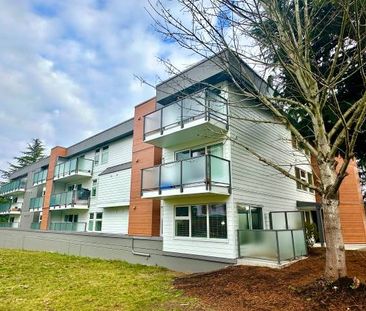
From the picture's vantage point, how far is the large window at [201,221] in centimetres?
1115

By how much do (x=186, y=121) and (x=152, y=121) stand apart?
8.08ft

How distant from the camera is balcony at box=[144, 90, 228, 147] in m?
11.3

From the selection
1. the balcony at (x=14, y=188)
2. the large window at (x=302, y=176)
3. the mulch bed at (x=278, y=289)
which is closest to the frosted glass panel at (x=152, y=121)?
the mulch bed at (x=278, y=289)

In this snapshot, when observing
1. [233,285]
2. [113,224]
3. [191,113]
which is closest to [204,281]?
[233,285]

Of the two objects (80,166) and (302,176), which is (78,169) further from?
(302,176)

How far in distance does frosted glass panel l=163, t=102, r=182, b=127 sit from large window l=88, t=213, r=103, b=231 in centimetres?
1144

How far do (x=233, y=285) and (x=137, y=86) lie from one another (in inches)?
258

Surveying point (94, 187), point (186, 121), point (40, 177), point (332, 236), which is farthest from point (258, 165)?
point (40, 177)

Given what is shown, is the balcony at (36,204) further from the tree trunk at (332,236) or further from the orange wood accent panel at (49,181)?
the tree trunk at (332,236)

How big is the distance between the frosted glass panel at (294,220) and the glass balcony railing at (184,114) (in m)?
6.23

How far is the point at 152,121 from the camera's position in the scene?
44.9 ft

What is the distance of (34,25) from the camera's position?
1008 centimetres

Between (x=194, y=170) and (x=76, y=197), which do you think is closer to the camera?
(x=194, y=170)

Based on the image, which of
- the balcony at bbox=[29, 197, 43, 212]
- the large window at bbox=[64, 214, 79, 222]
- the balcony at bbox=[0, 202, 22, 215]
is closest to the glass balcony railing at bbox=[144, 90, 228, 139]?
the large window at bbox=[64, 214, 79, 222]
